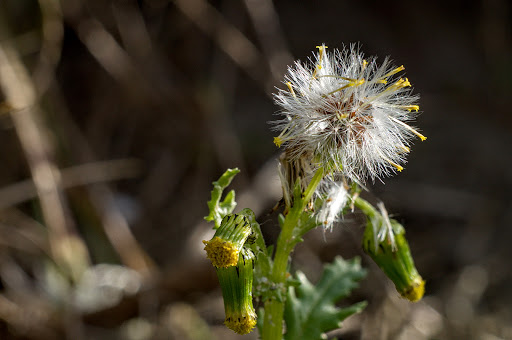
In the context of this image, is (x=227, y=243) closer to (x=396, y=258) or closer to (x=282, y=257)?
(x=282, y=257)

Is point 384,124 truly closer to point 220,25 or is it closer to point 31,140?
point 31,140

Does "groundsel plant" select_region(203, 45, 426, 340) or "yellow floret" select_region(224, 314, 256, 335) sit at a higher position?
"groundsel plant" select_region(203, 45, 426, 340)

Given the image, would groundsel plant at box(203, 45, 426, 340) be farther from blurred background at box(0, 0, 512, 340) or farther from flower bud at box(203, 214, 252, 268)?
blurred background at box(0, 0, 512, 340)

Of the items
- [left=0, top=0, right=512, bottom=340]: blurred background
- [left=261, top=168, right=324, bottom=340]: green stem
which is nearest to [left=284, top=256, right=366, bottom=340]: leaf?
[left=261, top=168, right=324, bottom=340]: green stem

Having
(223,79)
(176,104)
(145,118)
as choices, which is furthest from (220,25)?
(145,118)

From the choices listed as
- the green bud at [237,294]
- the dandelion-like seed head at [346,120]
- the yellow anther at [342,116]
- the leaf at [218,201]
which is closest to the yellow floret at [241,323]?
the green bud at [237,294]

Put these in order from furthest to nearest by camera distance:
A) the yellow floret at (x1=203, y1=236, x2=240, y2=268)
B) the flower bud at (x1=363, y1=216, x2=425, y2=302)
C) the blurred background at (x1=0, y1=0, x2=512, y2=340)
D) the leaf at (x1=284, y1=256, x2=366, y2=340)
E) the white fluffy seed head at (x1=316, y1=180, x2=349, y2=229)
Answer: the blurred background at (x1=0, y1=0, x2=512, y2=340), the leaf at (x1=284, y1=256, x2=366, y2=340), the flower bud at (x1=363, y1=216, x2=425, y2=302), the white fluffy seed head at (x1=316, y1=180, x2=349, y2=229), the yellow floret at (x1=203, y1=236, x2=240, y2=268)
